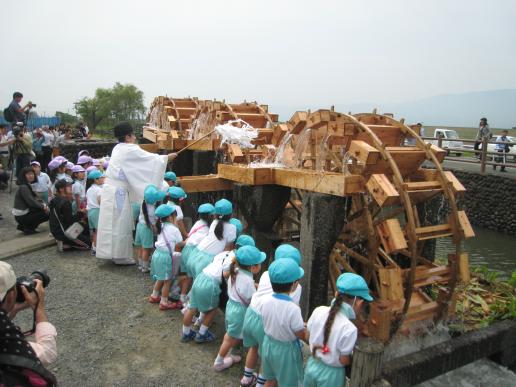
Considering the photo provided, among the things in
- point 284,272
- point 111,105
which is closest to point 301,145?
point 284,272

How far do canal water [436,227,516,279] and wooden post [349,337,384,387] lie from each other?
857 centimetres

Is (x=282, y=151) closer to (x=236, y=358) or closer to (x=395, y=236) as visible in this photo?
(x=395, y=236)

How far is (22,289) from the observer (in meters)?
2.50

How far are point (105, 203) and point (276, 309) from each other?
4.18m

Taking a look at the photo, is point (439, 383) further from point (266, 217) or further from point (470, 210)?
point (470, 210)

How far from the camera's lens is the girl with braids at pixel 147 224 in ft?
19.6

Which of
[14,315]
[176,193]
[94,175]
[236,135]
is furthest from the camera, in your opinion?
[94,175]

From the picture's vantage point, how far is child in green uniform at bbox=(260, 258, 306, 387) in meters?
3.19

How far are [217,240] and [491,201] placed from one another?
41.6 ft

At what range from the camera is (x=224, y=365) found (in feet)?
13.3

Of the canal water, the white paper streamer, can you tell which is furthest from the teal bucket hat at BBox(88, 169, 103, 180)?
the canal water

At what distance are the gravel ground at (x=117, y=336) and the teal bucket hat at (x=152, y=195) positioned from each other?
4.09ft

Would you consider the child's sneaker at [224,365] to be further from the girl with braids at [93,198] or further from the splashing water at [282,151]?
the girl with braids at [93,198]

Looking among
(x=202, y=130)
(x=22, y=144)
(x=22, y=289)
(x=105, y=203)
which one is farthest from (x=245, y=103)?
(x=22, y=289)
